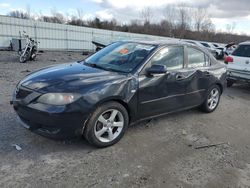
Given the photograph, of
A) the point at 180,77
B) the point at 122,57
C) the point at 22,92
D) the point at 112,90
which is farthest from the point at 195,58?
the point at 22,92

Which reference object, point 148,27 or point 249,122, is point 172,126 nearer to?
point 249,122

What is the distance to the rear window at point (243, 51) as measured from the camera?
827 centimetres

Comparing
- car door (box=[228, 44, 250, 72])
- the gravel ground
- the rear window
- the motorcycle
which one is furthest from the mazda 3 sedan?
the motorcycle

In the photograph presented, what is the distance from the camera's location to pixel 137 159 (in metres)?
3.51

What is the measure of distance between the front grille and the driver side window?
2.06m

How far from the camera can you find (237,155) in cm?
388

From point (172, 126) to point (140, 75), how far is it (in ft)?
4.78

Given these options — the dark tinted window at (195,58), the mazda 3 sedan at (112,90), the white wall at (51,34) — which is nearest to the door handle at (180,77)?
the mazda 3 sedan at (112,90)

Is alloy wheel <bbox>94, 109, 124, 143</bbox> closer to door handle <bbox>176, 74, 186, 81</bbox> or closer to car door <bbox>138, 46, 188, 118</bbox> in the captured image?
car door <bbox>138, 46, 188, 118</bbox>

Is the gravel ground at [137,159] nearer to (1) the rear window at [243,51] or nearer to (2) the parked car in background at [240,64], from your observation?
(2) the parked car in background at [240,64]

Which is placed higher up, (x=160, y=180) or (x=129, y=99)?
(x=129, y=99)

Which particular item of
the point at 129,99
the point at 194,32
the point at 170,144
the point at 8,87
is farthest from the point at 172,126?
the point at 194,32

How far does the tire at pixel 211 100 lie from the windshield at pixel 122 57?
2.08 m

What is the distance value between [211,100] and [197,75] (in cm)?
106
